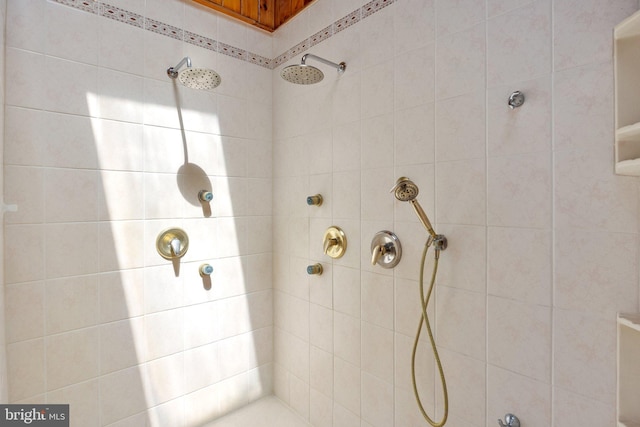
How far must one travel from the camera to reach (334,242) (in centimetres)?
146

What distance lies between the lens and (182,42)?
60.0 inches

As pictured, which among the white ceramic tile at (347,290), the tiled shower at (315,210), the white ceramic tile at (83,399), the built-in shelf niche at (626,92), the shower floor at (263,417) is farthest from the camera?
the shower floor at (263,417)

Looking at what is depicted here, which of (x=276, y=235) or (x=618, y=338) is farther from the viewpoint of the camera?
(x=276, y=235)

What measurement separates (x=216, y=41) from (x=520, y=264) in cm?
172

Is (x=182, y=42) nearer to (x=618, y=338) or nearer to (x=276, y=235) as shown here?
(x=276, y=235)

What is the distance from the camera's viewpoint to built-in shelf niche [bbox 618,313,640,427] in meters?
0.73

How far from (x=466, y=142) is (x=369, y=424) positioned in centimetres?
123

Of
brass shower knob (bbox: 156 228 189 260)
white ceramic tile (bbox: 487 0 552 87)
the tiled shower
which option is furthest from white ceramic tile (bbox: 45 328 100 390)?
white ceramic tile (bbox: 487 0 552 87)

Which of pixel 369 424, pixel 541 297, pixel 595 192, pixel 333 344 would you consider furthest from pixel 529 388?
pixel 333 344

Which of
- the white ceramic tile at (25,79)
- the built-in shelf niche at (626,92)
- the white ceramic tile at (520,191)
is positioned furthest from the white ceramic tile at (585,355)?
the white ceramic tile at (25,79)

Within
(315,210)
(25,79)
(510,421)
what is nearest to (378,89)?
(315,210)

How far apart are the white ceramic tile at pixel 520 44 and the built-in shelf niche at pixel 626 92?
0.16 meters

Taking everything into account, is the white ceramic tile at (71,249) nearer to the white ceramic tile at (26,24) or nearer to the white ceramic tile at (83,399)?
the white ceramic tile at (83,399)

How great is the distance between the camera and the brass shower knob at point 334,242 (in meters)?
1.43
